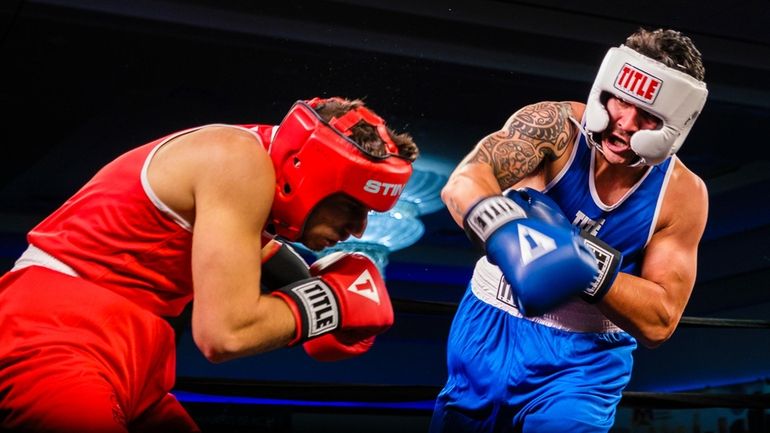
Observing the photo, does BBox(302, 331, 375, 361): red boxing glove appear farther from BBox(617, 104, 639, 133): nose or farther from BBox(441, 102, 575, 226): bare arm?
BBox(617, 104, 639, 133): nose

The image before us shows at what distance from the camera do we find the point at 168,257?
149 cm

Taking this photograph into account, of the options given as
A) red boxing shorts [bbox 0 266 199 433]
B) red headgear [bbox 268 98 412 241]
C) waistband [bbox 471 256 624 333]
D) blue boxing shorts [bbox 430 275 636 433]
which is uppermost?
red headgear [bbox 268 98 412 241]

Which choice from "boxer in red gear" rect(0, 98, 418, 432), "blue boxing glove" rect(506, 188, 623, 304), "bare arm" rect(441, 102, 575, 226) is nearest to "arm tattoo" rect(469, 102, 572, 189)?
"bare arm" rect(441, 102, 575, 226)

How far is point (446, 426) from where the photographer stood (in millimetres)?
2027

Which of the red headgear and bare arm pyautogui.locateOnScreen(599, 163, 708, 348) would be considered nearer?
the red headgear

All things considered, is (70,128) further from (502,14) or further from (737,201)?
(737,201)

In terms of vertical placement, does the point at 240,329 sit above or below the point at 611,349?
above

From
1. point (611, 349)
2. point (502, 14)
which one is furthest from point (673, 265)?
point (502, 14)

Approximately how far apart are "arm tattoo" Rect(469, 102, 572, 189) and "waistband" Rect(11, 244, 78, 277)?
2.68 feet

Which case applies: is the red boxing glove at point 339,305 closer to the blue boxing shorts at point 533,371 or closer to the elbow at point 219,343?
the elbow at point 219,343

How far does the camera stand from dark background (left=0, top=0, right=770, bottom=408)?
3693mm

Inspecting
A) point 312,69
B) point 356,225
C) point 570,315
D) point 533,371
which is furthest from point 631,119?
point 312,69

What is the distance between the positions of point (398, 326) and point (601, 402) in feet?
14.7

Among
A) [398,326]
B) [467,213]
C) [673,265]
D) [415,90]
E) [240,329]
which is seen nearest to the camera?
[240,329]
